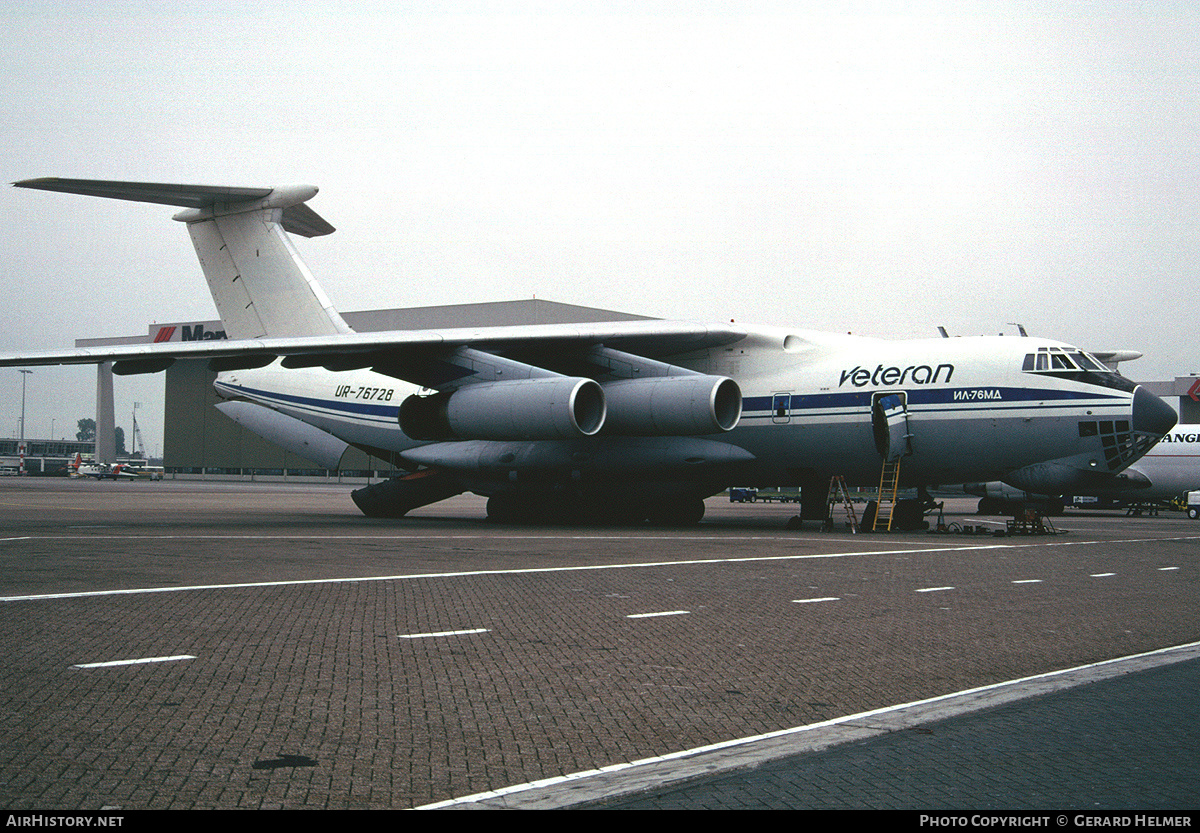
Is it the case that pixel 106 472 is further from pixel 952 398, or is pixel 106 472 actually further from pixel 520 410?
pixel 952 398

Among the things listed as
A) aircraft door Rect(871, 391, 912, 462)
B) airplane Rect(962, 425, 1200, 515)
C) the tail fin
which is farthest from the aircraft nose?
airplane Rect(962, 425, 1200, 515)

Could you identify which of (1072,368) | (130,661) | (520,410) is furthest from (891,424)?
(130,661)

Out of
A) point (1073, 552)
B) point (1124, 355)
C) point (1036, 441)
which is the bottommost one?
point (1073, 552)

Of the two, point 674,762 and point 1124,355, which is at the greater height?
point 1124,355

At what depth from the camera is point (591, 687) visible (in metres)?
5.54

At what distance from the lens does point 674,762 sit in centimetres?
417

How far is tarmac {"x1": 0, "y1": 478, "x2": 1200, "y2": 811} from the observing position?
150 inches

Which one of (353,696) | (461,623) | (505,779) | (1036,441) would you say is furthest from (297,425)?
(505,779)

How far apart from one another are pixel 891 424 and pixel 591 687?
13448mm

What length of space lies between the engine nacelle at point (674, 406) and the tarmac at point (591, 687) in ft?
21.5

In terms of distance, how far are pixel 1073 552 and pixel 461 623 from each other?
10179 mm

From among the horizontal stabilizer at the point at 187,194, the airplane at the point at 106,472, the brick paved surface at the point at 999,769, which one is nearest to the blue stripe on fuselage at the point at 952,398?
the horizontal stabilizer at the point at 187,194
